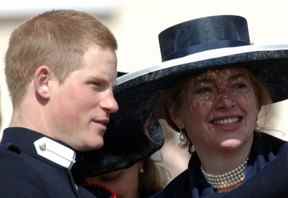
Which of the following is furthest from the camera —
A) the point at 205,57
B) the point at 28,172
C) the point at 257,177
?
the point at 205,57

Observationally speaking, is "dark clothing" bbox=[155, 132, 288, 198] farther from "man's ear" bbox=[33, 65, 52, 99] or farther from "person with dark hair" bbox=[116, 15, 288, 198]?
"man's ear" bbox=[33, 65, 52, 99]

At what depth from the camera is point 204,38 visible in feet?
11.6

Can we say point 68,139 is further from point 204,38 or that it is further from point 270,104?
point 270,104

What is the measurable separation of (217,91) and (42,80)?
696 millimetres

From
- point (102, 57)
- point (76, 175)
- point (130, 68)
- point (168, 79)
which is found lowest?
point (130, 68)

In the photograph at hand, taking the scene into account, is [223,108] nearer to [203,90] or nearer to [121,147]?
[203,90]

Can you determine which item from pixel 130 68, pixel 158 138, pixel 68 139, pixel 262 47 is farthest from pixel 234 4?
pixel 68 139

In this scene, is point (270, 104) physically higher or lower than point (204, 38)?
lower

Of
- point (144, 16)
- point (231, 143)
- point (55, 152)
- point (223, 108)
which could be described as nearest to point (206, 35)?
point (223, 108)

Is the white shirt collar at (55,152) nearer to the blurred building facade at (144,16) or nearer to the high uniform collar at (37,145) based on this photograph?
the high uniform collar at (37,145)

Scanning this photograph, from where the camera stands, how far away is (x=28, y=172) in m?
2.96

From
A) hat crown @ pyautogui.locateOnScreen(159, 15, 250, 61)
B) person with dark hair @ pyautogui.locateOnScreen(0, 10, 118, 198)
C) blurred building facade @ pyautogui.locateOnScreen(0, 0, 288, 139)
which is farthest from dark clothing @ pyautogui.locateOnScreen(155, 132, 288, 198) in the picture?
blurred building facade @ pyautogui.locateOnScreen(0, 0, 288, 139)

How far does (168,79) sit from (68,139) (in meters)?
0.59

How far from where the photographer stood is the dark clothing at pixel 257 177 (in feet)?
10.2
